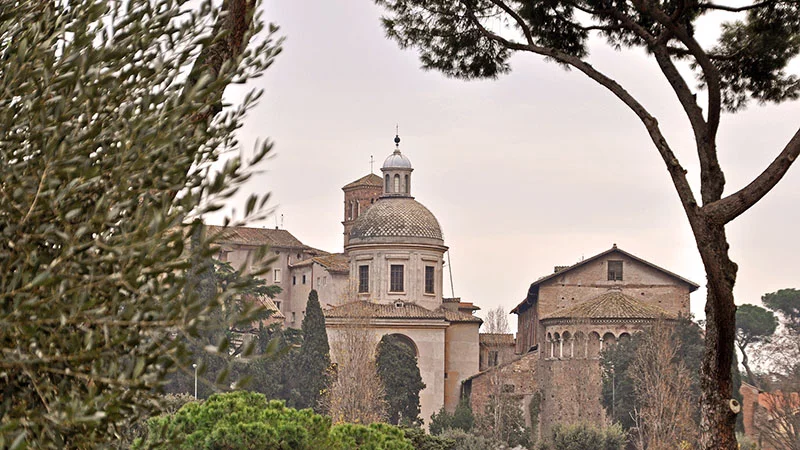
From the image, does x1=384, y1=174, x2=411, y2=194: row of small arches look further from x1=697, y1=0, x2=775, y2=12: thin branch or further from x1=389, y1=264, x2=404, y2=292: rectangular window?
x1=697, y1=0, x2=775, y2=12: thin branch

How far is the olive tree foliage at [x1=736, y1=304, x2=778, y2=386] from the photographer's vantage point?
79062mm

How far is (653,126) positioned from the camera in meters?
10.6

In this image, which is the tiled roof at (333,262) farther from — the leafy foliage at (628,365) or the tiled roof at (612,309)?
the leafy foliage at (628,365)

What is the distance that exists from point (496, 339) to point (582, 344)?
12.7m

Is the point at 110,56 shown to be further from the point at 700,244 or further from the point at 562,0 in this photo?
the point at 562,0

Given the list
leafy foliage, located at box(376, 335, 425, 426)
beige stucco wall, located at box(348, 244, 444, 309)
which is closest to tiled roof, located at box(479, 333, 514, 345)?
beige stucco wall, located at box(348, 244, 444, 309)

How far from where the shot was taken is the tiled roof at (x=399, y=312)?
5497 centimetres

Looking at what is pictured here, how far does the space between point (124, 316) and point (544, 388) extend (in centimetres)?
4869

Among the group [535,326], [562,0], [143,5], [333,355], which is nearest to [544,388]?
[535,326]

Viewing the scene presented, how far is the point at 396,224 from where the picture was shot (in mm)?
59344

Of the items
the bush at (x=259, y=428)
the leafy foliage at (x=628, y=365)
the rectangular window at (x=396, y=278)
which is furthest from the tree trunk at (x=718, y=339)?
the rectangular window at (x=396, y=278)

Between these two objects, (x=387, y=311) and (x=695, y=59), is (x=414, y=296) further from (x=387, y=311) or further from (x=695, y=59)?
(x=695, y=59)

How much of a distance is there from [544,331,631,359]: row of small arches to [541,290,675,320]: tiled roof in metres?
0.75

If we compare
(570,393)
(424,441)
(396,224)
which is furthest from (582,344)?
(424,441)
